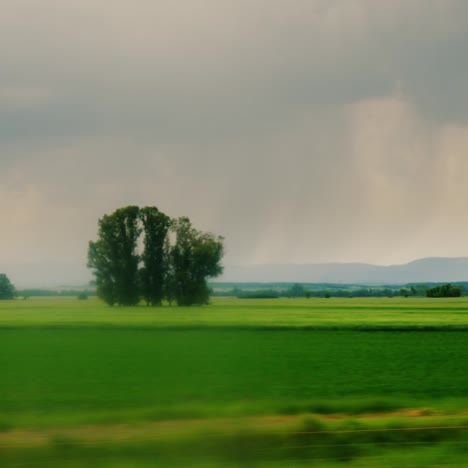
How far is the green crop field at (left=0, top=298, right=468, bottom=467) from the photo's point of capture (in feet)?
25.4

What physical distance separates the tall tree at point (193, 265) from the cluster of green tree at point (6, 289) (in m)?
47.5

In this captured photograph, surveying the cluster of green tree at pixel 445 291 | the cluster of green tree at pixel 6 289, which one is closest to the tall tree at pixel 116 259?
the cluster of green tree at pixel 6 289

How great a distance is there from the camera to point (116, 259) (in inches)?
2926

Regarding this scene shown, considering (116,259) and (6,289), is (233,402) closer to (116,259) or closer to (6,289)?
(116,259)

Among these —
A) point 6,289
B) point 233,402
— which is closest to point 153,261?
point 6,289

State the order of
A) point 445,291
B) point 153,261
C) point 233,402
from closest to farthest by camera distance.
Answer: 1. point 233,402
2. point 153,261
3. point 445,291

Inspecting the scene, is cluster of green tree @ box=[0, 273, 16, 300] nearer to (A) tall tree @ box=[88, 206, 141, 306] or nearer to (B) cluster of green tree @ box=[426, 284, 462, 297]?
(A) tall tree @ box=[88, 206, 141, 306]

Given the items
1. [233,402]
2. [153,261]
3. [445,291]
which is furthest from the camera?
[445,291]

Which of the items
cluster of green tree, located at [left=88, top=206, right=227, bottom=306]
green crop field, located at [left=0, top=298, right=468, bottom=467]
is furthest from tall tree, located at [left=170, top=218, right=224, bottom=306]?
green crop field, located at [left=0, top=298, right=468, bottom=467]

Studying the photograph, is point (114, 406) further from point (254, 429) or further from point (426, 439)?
point (426, 439)

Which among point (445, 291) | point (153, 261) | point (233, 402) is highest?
point (153, 261)

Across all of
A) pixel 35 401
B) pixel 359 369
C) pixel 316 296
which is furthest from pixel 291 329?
pixel 316 296

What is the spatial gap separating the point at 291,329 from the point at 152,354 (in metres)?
13.6

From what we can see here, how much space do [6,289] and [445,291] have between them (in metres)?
71.4
